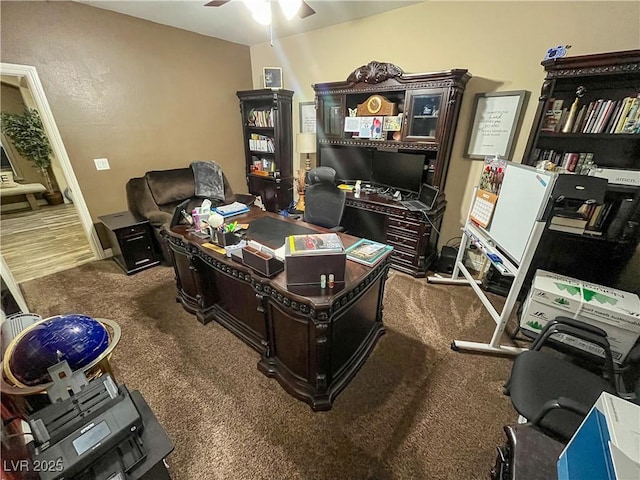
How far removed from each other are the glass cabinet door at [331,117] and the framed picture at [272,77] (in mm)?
932

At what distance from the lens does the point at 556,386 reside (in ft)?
4.08

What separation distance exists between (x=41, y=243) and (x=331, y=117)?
177 inches

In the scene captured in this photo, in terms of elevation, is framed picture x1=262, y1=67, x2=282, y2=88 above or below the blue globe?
above

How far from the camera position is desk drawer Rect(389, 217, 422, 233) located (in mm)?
2732

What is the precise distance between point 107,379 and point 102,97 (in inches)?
131

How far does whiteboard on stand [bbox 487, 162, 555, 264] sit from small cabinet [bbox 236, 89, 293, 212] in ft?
9.52

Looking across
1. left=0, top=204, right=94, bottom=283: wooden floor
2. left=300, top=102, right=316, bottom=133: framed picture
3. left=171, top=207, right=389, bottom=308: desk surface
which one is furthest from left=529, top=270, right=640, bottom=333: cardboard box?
left=0, top=204, right=94, bottom=283: wooden floor

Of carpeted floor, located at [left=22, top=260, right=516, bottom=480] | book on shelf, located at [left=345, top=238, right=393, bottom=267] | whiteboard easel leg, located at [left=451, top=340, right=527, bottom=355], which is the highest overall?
book on shelf, located at [left=345, top=238, right=393, bottom=267]

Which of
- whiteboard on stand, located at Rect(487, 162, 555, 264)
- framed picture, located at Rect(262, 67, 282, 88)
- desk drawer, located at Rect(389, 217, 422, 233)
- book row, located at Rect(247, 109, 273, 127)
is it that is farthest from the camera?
book row, located at Rect(247, 109, 273, 127)

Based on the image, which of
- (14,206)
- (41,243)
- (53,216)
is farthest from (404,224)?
(14,206)

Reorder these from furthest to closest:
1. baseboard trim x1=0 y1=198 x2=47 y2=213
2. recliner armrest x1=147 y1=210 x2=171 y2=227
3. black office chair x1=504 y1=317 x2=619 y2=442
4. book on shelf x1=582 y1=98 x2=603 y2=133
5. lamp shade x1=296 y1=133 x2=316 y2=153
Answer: baseboard trim x1=0 y1=198 x2=47 y2=213, lamp shade x1=296 y1=133 x2=316 y2=153, recliner armrest x1=147 y1=210 x2=171 y2=227, book on shelf x1=582 y1=98 x2=603 y2=133, black office chair x1=504 y1=317 x2=619 y2=442

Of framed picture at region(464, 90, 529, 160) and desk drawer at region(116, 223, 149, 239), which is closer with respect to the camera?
framed picture at region(464, 90, 529, 160)

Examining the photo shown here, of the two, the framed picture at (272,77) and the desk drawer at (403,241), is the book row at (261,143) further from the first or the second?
the desk drawer at (403,241)

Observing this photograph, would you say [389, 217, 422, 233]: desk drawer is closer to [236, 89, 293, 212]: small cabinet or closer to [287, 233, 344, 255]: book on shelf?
[287, 233, 344, 255]: book on shelf
